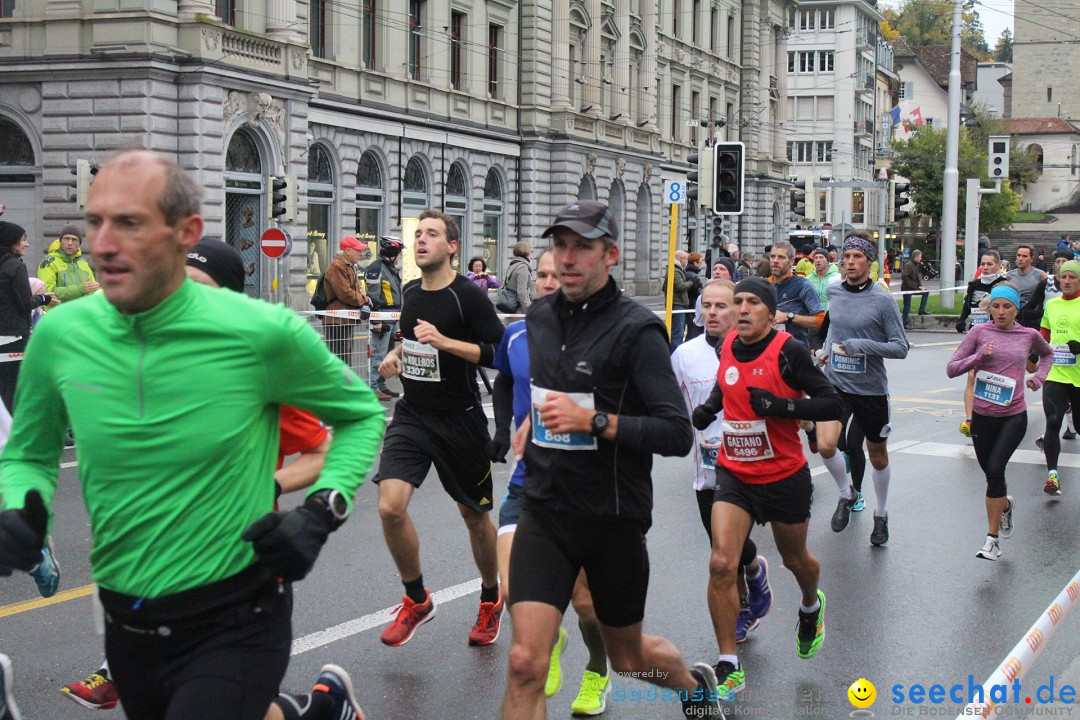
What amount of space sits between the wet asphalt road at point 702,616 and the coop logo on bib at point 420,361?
1268 millimetres

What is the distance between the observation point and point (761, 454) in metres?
5.95

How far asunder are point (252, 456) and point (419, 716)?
2.53 metres

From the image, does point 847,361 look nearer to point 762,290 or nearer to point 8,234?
point 762,290

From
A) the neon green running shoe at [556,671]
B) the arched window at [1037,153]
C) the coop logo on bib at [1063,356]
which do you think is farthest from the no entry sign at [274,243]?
the arched window at [1037,153]

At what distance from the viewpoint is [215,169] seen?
91.9ft

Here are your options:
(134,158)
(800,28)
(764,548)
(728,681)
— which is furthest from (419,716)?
(800,28)

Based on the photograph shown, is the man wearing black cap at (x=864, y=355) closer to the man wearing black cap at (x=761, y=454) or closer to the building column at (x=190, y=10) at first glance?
the man wearing black cap at (x=761, y=454)

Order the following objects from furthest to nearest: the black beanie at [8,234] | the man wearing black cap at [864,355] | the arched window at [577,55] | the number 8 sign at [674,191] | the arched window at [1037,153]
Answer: the arched window at [1037,153], the arched window at [577,55], the number 8 sign at [674,191], the black beanie at [8,234], the man wearing black cap at [864,355]

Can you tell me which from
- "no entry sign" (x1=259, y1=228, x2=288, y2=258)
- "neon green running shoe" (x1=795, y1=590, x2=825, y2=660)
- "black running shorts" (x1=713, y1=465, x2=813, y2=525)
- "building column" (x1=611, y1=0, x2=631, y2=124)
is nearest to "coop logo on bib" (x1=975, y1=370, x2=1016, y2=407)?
"neon green running shoe" (x1=795, y1=590, x2=825, y2=660)

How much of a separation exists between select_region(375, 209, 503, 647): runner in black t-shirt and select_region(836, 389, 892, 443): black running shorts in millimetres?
3574

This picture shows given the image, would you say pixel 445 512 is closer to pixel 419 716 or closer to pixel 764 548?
pixel 764 548

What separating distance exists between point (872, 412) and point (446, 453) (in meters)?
3.90

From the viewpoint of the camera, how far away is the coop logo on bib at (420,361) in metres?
6.54

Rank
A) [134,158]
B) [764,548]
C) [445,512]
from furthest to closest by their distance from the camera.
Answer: [445,512] → [764,548] → [134,158]
